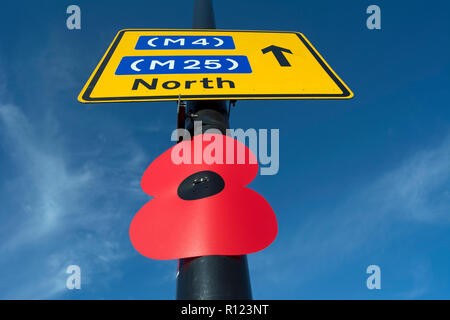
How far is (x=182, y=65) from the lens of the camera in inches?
78.2

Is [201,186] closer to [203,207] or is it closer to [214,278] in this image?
[203,207]

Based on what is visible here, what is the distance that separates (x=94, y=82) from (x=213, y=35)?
113 cm

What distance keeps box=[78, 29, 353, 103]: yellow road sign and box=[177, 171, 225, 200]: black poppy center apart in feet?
1.78

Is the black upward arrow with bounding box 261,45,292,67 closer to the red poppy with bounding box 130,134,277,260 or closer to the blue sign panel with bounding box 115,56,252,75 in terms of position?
the blue sign panel with bounding box 115,56,252,75

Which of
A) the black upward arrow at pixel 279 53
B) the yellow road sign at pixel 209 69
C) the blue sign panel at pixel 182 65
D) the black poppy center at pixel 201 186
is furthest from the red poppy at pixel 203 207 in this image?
the black upward arrow at pixel 279 53

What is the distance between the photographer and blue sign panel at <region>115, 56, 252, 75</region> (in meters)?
1.93

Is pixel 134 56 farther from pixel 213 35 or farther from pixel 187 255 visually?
pixel 187 255

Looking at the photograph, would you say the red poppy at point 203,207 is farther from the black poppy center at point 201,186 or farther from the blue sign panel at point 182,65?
the blue sign panel at point 182,65

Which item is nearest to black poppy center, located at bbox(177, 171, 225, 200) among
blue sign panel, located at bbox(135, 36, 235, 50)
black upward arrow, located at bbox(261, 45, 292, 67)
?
black upward arrow, located at bbox(261, 45, 292, 67)

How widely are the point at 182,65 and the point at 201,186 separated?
3.57 ft

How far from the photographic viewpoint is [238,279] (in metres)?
0.97

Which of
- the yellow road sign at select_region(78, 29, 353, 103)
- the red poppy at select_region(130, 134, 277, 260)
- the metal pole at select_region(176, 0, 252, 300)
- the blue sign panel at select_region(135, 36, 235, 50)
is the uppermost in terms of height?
the blue sign panel at select_region(135, 36, 235, 50)

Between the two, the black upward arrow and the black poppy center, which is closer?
the black poppy center
